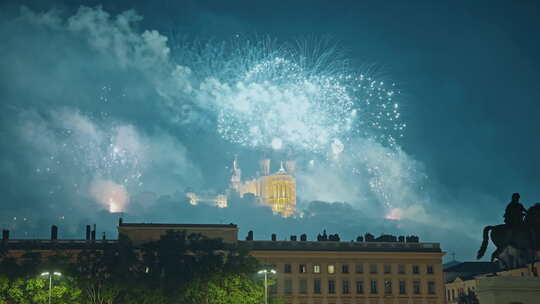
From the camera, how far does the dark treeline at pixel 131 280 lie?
83219 millimetres

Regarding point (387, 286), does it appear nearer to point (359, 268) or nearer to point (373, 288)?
point (373, 288)

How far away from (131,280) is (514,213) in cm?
6019

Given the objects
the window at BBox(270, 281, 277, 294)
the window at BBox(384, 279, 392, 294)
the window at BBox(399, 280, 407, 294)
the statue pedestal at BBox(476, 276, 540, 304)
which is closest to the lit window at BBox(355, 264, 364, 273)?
the window at BBox(384, 279, 392, 294)

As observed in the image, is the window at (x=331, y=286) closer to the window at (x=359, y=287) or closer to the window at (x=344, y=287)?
the window at (x=344, y=287)

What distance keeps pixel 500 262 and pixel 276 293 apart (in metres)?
87.4

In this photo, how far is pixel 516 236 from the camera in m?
33.3

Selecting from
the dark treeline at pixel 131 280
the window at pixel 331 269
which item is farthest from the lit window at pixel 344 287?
the dark treeline at pixel 131 280

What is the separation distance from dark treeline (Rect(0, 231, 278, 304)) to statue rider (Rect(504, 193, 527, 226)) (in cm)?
5458

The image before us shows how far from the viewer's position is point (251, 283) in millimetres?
87312

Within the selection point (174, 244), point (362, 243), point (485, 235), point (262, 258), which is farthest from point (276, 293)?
point (485, 235)

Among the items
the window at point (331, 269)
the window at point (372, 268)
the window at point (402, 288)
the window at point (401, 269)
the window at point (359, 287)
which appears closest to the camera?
the window at point (331, 269)

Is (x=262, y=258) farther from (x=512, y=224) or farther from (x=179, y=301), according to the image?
(x=512, y=224)

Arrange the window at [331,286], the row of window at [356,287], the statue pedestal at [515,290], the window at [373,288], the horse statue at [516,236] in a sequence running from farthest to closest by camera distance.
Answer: the window at [373,288], the window at [331,286], the row of window at [356,287], the horse statue at [516,236], the statue pedestal at [515,290]

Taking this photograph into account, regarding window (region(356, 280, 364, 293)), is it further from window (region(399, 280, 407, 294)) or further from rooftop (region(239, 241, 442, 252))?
window (region(399, 280, 407, 294))
